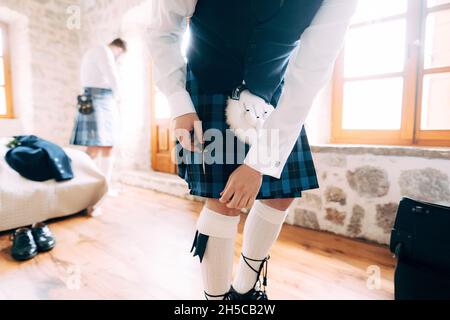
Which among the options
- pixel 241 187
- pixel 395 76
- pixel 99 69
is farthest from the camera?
pixel 99 69

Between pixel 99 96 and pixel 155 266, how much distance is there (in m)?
1.63

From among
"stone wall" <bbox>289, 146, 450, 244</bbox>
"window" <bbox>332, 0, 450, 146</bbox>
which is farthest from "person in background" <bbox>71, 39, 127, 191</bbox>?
"window" <bbox>332, 0, 450, 146</bbox>

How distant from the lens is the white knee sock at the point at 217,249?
0.65m

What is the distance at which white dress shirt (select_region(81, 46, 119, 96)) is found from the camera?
2213mm

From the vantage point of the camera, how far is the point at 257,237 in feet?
2.53

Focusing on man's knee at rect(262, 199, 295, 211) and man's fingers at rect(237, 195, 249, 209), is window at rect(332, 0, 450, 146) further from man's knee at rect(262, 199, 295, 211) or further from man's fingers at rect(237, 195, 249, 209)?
man's fingers at rect(237, 195, 249, 209)

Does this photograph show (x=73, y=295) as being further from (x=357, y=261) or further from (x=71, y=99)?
(x=71, y=99)

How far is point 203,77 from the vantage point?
0.62 metres

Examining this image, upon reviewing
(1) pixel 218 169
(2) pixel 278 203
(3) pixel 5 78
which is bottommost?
(2) pixel 278 203

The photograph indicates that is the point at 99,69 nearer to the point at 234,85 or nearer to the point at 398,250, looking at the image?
the point at 234,85

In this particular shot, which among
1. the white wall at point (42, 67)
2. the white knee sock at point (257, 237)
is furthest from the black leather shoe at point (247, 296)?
the white wall at point (42, 67)

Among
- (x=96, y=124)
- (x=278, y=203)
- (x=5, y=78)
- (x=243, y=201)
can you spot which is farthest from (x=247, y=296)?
(x=5, y=78)

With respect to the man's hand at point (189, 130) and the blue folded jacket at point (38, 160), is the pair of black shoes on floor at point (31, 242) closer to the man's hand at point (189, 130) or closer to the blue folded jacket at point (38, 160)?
the blue folded jacket at point (38, 160)

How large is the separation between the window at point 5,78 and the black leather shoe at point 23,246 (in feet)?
10.0
